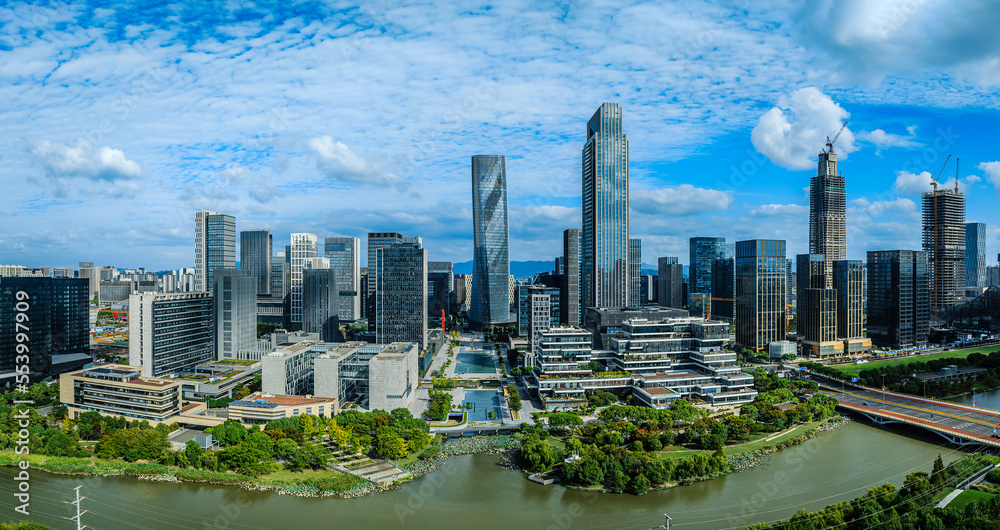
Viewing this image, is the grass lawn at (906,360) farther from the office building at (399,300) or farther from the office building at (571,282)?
the office building at (399,300)

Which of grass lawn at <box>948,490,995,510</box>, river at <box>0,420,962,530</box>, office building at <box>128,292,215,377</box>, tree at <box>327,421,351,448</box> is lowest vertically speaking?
river at <box>0,420,962,530</box>

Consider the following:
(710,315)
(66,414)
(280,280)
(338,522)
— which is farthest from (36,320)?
(710,315)

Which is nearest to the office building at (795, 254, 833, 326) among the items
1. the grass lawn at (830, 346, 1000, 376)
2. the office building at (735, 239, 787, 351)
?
the office building at (735, 239, 787, 351)

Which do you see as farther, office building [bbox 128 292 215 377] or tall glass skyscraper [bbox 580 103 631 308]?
tall glass skyscraper [bbox 580 103 631 308]

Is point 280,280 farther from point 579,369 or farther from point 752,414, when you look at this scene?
point 752,414

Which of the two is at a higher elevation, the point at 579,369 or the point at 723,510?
the point at 579,369

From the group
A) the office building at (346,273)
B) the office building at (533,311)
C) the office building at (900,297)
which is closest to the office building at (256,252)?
the office building at (346,273)

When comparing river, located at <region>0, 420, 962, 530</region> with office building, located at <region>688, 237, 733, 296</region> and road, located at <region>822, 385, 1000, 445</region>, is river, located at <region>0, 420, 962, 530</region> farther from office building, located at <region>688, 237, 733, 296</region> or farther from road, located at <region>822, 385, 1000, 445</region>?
office building, located at <region>688, 237, 733, 296</region>
